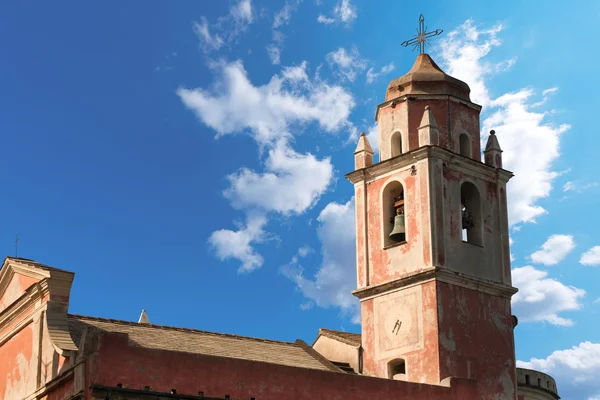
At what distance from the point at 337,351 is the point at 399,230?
3391 millimetres

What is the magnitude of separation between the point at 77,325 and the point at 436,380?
25.6 feet

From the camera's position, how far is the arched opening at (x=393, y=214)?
87.7ft

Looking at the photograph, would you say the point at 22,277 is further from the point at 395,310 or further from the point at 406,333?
the point at 406,333

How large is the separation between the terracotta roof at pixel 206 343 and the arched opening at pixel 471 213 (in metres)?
4.63

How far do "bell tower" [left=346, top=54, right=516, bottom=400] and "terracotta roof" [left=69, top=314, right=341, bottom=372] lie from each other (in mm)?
1719

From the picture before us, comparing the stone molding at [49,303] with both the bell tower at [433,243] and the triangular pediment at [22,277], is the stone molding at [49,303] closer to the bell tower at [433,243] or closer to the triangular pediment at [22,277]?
the triangular pediment at [22,277]

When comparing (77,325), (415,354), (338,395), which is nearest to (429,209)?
(415,354)

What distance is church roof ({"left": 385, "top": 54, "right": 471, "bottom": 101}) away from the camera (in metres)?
27.9

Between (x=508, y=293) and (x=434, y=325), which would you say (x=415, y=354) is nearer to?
(x=434, y=325)

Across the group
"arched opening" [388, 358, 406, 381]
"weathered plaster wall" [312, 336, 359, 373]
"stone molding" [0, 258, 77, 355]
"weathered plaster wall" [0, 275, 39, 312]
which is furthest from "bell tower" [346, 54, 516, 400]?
"weathered plaster wall" [0, 275, 39, 312]

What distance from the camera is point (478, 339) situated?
1024 inches

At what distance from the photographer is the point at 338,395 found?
884 inches

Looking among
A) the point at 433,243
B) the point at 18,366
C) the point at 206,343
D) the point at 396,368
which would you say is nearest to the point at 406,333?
the point at 396,368

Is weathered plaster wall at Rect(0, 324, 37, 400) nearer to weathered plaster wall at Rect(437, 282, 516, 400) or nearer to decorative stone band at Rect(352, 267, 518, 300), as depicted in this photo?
decorative stone band at Rect(352, 267, 518, 300)
